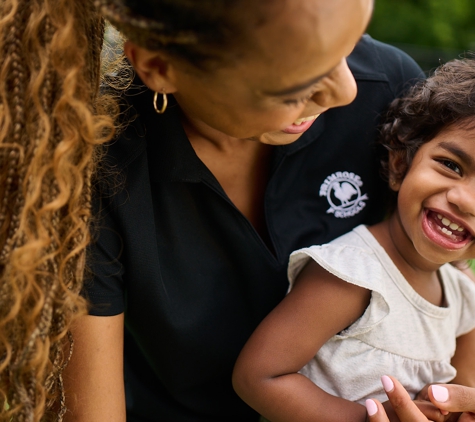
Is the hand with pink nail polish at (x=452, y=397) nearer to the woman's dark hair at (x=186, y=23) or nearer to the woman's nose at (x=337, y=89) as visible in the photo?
the woman's nose at (x=337, y=89)

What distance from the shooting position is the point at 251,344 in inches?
69.1

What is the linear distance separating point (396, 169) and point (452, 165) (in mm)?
201

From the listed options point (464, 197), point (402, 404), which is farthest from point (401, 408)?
point (464, 197)

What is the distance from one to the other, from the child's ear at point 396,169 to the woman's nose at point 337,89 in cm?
44

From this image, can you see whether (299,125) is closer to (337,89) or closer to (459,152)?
(337,89)

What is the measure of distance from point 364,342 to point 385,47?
979 mm

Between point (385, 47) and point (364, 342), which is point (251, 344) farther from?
point (385, 47)

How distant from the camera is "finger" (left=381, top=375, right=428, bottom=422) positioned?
1628mm

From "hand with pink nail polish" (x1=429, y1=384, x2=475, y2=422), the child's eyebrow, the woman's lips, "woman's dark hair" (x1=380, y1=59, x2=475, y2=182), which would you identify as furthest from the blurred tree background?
"hand with pink nail polish" (x1=429, y1=384, x2=475, y2=422)

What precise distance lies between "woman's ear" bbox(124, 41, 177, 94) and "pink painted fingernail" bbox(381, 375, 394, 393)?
0.90 m

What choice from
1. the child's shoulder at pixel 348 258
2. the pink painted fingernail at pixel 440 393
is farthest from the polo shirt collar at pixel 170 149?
the pink painted fingernail at pixel 440 393

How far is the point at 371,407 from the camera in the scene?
1654 mm

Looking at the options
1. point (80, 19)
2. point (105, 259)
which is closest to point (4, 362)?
point (105, 259)

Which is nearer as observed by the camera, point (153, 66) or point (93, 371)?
point (153, 66)
